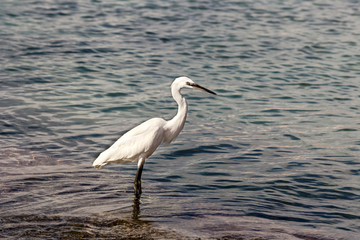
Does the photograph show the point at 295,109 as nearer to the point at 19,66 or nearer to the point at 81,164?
the point at 81,164

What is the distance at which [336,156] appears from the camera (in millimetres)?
9852

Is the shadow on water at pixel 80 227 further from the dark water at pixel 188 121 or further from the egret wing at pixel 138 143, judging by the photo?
the egret wing at pixel 138 143

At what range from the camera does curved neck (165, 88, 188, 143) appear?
796 cm

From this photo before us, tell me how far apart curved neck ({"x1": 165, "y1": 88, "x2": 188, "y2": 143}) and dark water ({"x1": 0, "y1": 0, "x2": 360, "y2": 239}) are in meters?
0.85

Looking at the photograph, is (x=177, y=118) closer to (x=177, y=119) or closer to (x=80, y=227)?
(x=177, y=119)

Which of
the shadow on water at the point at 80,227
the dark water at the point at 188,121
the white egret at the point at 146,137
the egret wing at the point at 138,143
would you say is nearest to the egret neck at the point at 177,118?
the white egret at the point at 146,137

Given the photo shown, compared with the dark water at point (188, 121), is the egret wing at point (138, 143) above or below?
above

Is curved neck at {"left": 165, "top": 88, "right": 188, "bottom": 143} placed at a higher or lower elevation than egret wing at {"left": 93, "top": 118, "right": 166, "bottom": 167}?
higher

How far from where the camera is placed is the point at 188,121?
11.5 metres

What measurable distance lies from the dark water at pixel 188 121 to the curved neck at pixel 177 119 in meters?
0.85

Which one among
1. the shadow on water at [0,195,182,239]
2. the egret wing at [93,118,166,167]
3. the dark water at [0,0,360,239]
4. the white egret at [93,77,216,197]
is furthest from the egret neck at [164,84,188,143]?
the shadow on water at [0,195,182,239]

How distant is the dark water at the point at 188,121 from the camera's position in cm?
746

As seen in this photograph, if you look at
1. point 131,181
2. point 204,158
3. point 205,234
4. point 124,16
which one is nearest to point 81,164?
point 131,181

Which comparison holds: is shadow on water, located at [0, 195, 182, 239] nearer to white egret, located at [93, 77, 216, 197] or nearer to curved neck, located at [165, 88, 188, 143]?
white egret, located at [93, 77, 216, 197]
